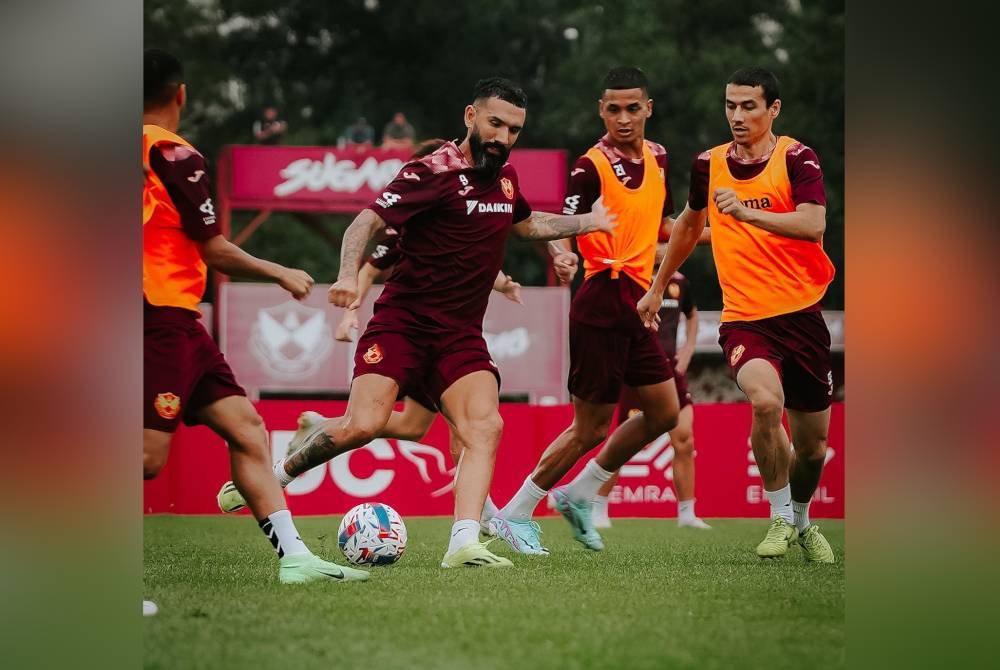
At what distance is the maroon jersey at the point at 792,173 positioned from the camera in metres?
7.39

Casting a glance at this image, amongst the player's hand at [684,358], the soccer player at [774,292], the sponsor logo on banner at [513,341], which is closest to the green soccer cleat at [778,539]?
the soccer player at [774,292]

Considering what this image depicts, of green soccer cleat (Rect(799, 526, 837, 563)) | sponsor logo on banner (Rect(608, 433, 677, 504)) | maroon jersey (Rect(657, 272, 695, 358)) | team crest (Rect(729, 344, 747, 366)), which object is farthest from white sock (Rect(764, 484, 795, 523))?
sponsor logo on banner (Rect(608, 433, 677, 504))

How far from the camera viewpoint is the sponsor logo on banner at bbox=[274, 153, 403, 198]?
25953 mm

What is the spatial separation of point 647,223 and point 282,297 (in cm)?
1628

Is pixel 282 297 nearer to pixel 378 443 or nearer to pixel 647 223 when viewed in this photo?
pixel 378 443

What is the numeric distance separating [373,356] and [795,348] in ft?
7.89

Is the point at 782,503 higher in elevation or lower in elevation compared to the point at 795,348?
lower

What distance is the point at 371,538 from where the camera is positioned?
23.8ft

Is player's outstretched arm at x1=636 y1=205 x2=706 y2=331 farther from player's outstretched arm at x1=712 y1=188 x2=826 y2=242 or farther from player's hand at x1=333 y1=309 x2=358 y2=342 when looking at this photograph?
player's hand at x1=333 y1=309 x2=358 y2=342

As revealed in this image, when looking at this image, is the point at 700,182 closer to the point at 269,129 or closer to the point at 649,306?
the point at 649,306

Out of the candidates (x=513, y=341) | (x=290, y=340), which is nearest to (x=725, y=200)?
(x=513, y=341)

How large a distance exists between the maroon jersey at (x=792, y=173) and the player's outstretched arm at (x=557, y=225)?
2.48 ft

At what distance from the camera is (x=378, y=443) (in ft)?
45.0
